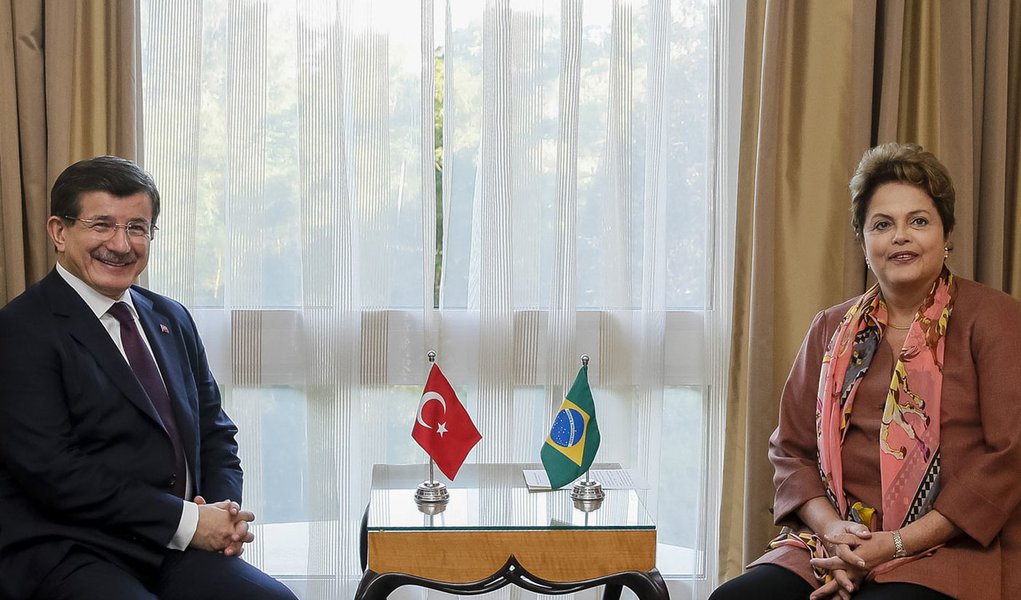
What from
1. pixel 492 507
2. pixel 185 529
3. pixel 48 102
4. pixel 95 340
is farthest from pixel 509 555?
pixel 48 102

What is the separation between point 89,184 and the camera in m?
2.07

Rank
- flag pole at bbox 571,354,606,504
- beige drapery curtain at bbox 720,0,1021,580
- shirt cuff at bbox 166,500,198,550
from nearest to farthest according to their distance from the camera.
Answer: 1. shirt cuff at bbox 166,500,198,550
2. flag pole at bbox 571,354,606,504
3. beige drapery curtain at bbox 720,0,1021,580

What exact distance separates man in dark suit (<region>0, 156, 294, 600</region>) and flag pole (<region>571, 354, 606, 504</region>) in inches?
27.6

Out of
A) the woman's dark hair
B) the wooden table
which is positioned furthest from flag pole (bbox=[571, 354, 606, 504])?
the woman's dark hair

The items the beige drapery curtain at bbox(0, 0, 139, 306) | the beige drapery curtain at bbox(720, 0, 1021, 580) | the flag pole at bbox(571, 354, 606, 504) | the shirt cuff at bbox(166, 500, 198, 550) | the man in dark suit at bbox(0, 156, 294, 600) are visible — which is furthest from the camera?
the beige drapery curtain at bbox(720, 0, 1021, 580)

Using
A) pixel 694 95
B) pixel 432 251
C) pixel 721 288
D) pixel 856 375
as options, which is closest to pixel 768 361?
pixel 721 288

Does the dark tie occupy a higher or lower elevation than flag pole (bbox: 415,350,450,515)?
higher

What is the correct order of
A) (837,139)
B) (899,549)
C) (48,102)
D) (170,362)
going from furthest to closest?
1. (837,139)
2. (48,102)
3. (170,362)
4. (899,549)

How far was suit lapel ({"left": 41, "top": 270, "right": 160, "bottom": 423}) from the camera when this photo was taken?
2023 millimetres

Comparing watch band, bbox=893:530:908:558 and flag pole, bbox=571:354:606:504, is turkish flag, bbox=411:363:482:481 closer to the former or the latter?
flag pole, bbox=571:354:606:504

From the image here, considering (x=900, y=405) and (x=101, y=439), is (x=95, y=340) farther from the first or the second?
(x=900, y=405)

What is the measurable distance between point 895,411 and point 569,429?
0.71 metres

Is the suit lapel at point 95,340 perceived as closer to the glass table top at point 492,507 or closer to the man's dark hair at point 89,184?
the man's dark hair at point 89,184

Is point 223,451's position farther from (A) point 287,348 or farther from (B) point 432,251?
(B) point 432,251
